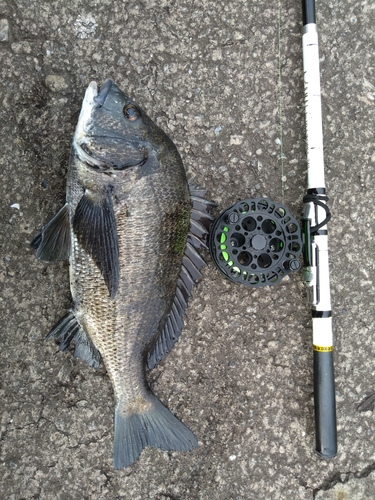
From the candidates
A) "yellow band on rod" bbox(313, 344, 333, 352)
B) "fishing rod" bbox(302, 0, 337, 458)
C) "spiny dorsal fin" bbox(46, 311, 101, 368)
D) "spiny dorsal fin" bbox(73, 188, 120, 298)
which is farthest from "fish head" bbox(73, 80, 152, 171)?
"yellow band on rod" bbox(313, 344, 333, 352)

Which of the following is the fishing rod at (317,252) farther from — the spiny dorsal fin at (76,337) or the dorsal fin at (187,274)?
the spiny dorsal fin at (76,337)

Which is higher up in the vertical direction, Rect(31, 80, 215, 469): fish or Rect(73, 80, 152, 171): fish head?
Rect(73, 80, 152, 171): fish head

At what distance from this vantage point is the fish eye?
186 cm

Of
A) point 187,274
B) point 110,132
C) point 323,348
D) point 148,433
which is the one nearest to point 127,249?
point 187,274

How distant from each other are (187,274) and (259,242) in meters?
0.36

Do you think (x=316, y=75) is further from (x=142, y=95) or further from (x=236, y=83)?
(x=142, y=95)

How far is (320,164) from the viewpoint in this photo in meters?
2.15

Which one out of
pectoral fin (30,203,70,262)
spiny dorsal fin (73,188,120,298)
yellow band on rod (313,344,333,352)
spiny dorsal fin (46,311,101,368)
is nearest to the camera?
spiny dorsal fin (73,188,120,298)

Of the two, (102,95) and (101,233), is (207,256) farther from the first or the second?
(102,95)

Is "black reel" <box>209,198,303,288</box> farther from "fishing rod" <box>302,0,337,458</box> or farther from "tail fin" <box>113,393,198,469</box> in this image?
"tail fin" <box>113,393,198,469</box>

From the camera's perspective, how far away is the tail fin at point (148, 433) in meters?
1.96

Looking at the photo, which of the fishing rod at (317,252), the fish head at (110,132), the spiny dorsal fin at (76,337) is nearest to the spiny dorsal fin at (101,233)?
the fish head at (110,132)

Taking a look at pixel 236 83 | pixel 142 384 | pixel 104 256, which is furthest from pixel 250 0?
pixel 142 384

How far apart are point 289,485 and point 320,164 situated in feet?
5.40
